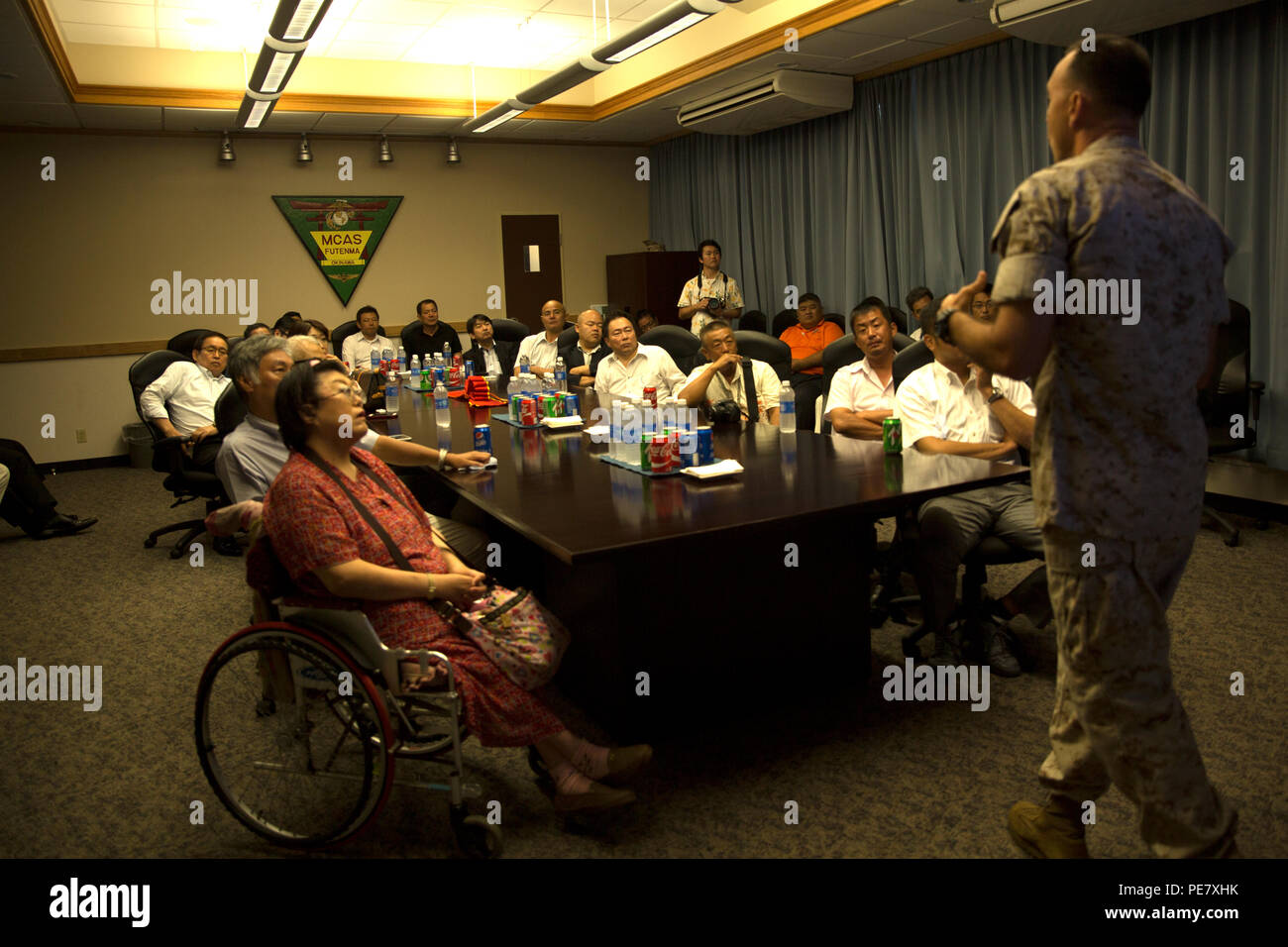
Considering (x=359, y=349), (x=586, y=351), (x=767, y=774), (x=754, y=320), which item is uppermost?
(x=754, y=320)

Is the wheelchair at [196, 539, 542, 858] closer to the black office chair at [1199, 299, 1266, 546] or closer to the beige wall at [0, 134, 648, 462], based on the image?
the black office chair at [1199, 299, 1266, 546]

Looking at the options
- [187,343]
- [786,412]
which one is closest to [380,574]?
[786,412]

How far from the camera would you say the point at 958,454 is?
292 centimetres

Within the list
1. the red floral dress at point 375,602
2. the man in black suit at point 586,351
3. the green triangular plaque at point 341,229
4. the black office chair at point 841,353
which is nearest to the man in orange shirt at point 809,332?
the man in black suit at point 586,351

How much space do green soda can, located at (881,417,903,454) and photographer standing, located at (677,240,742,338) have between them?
16.9 ft

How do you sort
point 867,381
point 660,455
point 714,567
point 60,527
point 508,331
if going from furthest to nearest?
point 508,331, point 60,527, point 867,381, point 660,455, point 714,567

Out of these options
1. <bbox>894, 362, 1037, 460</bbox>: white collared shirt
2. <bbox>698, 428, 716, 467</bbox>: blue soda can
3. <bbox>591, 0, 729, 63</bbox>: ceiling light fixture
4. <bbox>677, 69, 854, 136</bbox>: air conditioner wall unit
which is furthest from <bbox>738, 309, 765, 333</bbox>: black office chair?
<bbox>698, 428, 716, 467</bbox>: blue soda can

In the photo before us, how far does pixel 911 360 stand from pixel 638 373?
1.51m

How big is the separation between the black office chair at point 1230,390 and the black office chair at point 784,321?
3.11 metres

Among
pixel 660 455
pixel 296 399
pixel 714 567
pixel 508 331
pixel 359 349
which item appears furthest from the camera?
pixel 359 349

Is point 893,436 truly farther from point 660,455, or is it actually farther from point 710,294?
point 710,294

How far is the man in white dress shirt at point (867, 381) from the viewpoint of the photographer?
12.1ft

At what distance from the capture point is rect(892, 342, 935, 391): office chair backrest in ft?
11.7

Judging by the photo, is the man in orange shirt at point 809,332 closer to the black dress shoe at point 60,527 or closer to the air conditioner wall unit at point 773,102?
the air conditioner wall unit at point 773,102
